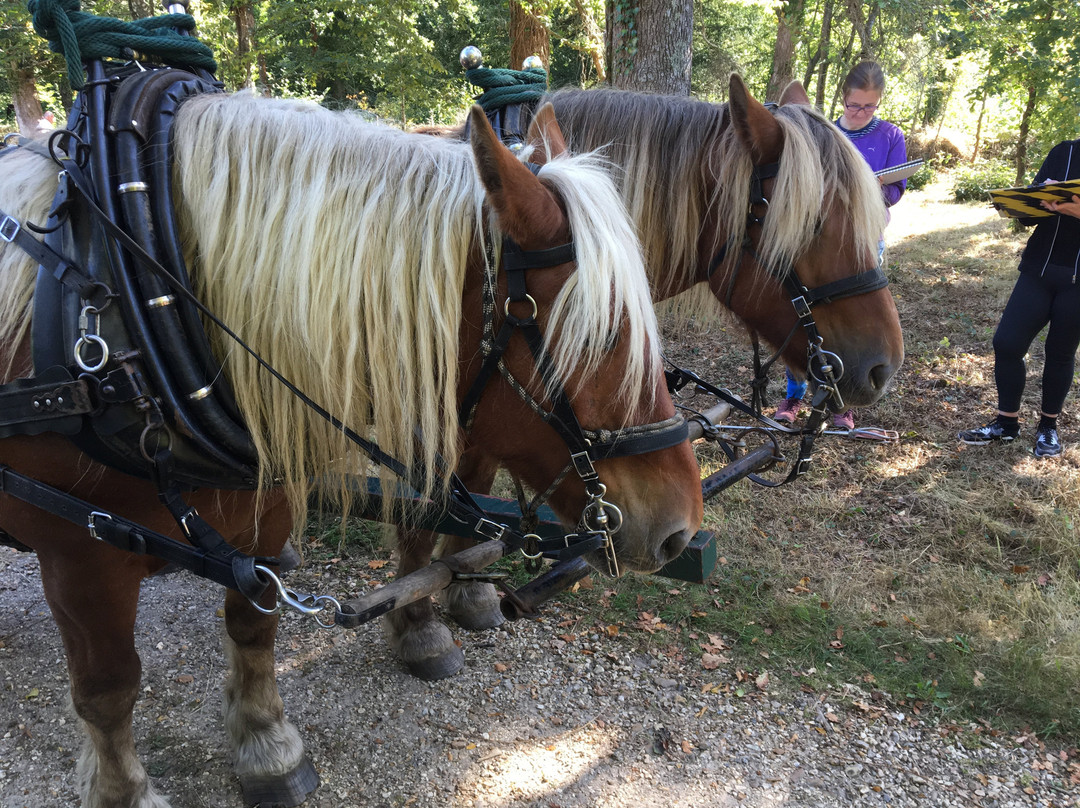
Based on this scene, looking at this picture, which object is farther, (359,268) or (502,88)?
(502,88)

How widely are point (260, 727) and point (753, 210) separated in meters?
2.59

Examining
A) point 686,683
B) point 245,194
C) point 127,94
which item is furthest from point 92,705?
point 686,683

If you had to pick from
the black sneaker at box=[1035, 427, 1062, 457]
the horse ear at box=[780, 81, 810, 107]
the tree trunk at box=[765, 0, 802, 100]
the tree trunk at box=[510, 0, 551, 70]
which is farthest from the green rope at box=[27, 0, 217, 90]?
the tree trunk at box=[765, 0, 802, 100]

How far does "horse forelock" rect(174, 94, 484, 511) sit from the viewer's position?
1377 millimetres

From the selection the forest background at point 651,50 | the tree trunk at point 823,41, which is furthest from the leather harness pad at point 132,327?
the tree trunk at point 823,41

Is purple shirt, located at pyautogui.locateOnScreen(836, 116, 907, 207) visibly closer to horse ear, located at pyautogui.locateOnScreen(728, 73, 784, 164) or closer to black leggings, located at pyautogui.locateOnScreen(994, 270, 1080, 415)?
black leggings, located at pyautogui.locateOnScreen(994, 270, 1080, 415)

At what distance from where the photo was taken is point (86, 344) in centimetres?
135

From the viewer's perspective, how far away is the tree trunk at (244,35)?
10.1 m

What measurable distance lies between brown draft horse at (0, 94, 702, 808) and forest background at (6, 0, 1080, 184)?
114cm

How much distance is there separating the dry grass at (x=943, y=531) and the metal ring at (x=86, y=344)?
3.02m

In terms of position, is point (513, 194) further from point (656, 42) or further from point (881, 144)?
point (656, 42)

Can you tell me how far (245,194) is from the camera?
142cm

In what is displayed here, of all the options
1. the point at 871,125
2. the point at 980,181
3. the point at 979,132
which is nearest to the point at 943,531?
the point at 871,125

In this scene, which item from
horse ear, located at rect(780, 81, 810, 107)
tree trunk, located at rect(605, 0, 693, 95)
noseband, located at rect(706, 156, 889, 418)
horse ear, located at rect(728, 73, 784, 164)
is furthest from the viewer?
tree trunk, located at rect(605, 0, 693, 95)
